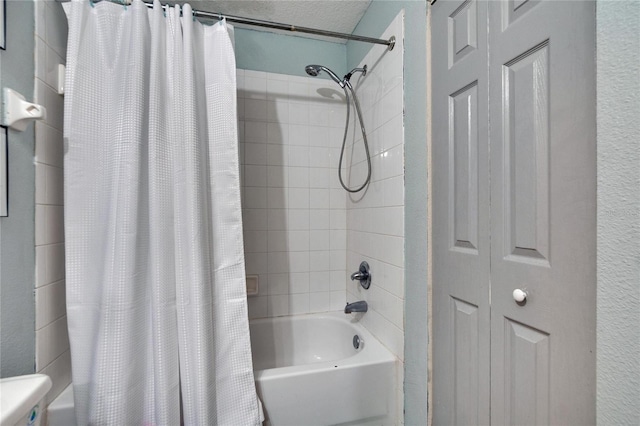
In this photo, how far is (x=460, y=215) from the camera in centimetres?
98

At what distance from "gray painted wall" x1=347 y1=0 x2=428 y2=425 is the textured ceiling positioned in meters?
0.44

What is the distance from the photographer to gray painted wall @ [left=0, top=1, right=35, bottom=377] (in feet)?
2.85

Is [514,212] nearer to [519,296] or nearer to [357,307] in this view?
[519,296]

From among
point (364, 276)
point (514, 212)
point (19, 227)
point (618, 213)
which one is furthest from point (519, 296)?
point (19, 227)

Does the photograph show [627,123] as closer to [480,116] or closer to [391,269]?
[480,116]

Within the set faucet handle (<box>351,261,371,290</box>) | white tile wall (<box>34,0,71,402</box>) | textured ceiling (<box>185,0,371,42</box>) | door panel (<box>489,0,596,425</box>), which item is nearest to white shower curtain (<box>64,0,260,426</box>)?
white tile wall (<box>34,0,71,402</box>)

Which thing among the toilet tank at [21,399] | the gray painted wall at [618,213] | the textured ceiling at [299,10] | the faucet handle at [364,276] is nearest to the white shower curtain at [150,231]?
the toilet tank at [21,399]

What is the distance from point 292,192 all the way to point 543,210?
1.39 m

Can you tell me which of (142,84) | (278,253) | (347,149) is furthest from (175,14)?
(278,253)

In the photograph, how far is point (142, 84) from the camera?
108 centimetres

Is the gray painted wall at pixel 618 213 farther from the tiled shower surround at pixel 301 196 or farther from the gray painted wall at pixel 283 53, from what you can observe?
the gray painted wall at pixel 283 53

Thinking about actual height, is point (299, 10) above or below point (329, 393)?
above

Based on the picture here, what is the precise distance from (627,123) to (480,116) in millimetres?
415

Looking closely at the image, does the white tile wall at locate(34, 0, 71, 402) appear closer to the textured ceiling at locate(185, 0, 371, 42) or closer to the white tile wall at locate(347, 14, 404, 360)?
the textured ceiling at locate(185, 0, 371, 42)
